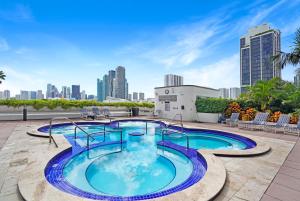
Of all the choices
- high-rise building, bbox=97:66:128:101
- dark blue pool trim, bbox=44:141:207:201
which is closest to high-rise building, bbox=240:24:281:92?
high-rise building, bbox=97:66:128:101

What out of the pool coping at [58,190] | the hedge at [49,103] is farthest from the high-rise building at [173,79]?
the pool coping at [58,190]

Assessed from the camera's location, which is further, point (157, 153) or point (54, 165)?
point (157, 153)

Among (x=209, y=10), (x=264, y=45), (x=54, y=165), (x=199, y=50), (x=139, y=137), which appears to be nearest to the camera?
(x=54, y=165)

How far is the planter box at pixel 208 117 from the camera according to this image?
49.6 feet

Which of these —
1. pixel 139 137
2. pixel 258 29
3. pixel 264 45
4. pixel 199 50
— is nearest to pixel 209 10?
pixel 199 50

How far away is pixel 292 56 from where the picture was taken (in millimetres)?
10070

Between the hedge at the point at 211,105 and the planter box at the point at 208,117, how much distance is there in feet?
0.96

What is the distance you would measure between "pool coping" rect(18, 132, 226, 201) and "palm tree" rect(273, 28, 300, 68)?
9264mm

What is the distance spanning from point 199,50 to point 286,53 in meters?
6.62

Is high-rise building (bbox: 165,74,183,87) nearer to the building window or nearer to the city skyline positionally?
the building window

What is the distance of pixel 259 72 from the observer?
6094cm

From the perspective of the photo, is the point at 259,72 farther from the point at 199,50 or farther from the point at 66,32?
the point at 66,32

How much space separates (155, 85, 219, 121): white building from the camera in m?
16.8

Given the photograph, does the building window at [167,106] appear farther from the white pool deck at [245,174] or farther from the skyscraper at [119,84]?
the skyscraper at [119,84]
